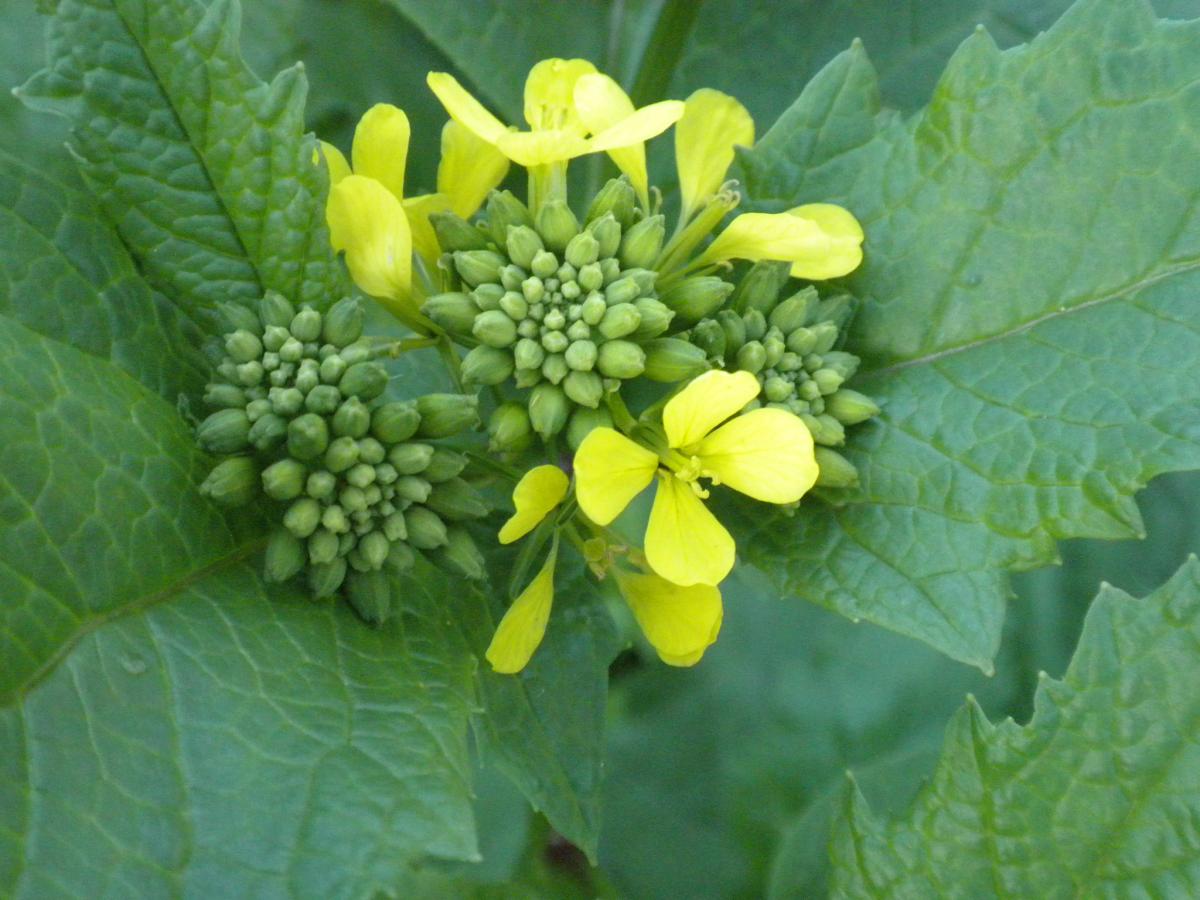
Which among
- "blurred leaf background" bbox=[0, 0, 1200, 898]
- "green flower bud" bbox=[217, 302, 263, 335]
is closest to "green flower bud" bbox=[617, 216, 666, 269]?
"green flower bud" bbox=[217, 302, 263, 335]

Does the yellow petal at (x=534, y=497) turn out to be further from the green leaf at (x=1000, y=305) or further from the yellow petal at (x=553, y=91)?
the yellow petal at (x=553, y=91)

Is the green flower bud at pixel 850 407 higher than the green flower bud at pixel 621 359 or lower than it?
lower

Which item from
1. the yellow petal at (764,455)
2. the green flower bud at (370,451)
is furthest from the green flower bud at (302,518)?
the yellow petal at (764,455)

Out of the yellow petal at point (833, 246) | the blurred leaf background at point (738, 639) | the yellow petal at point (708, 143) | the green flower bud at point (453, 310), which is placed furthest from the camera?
the blurred leaf background at point (738, 639)

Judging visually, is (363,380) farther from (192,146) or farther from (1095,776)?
(1095,776)

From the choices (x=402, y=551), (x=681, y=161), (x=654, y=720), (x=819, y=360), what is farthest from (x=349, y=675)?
(x=654, y=720)

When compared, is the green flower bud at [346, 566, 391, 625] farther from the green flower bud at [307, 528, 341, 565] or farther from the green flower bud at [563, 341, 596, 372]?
the green flower bud at [563, 341, 596, 372]

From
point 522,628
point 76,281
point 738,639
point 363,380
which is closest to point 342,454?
point 363,380
